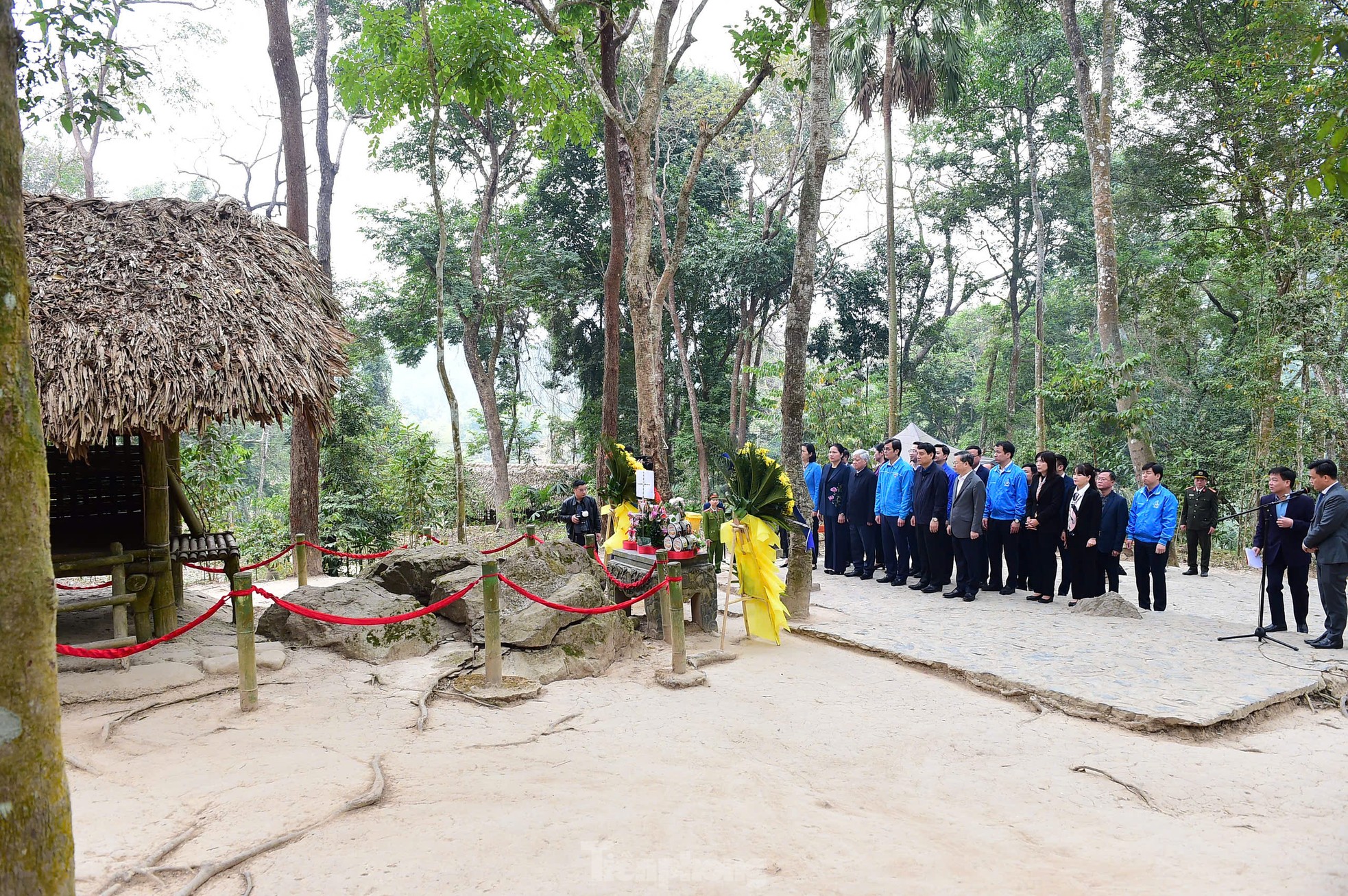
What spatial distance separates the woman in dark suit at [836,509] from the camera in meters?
11.1

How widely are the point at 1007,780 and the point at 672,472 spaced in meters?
17.2

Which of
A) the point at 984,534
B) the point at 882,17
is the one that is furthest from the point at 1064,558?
the point at 882,17

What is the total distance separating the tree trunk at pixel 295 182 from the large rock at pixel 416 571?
11.8 ft

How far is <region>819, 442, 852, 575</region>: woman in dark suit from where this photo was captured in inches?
439

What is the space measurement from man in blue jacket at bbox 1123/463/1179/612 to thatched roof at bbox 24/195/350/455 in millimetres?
8433

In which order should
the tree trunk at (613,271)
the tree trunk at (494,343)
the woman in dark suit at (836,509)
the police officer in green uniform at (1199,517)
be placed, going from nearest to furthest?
the police officer in green uniform at (1199,517) < the woman in dark suit at (836,509) < the tree trunk at (613,271) < the tree trunk at (494,343)

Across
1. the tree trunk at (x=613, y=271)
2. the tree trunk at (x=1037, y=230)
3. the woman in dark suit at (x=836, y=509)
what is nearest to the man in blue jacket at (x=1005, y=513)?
the woman in dark suit at (x=836, y=509)

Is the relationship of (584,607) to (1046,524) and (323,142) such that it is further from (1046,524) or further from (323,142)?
(323,142)

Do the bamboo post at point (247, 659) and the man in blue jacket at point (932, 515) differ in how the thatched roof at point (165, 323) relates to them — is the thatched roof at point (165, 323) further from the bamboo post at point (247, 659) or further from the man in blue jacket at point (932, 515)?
the man in blue jacket at point (932, 515)

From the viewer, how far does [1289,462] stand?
1277cm

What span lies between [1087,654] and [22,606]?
6860 mm

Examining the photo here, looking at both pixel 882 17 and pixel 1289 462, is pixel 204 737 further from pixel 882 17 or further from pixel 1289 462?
pixel 882 17

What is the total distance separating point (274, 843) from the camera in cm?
346

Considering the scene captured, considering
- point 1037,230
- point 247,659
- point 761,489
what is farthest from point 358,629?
point 1037,230
